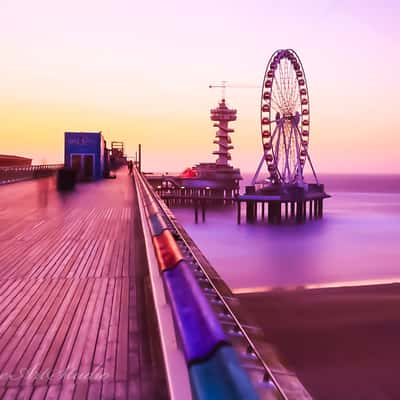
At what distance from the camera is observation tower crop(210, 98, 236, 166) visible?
9725cm

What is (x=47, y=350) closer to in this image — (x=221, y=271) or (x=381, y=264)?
(x=221, y=271)

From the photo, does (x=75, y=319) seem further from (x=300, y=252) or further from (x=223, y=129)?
(x=223, y=129)

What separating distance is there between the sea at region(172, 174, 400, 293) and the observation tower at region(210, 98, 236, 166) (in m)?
47.5

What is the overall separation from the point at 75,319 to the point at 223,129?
96215 mm

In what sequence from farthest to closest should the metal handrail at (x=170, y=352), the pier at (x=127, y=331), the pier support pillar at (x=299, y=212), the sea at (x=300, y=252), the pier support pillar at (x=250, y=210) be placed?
the pier support pillar at (x=250, y=210)
the pier support pillar at (x=299, y=212)
the sea at (x=300, y=252)
the metal handrail at (x=170, y=352)
the pier at (x=127, y=331)

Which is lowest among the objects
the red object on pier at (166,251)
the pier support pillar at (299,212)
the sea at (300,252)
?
the sea at (300,252)

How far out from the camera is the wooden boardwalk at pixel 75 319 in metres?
3.08

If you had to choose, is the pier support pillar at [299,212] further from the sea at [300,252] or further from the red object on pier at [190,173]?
the red object on pier at [190,173]

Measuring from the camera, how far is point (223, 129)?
98812mm

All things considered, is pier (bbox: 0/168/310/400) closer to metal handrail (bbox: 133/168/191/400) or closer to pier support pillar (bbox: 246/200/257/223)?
metal handrail (bbox: 133/168/191/400)

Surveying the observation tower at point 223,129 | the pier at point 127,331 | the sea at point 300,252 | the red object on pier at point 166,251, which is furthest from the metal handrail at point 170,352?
the observation tower at point 223,129

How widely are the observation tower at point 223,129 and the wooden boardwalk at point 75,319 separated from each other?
88.7 metres

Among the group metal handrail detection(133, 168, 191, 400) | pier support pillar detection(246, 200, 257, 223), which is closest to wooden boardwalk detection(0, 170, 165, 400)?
metal handrail detection(133, 168, 191, 400)

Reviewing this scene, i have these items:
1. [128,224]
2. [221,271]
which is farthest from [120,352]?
[221,271]
